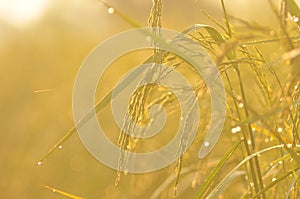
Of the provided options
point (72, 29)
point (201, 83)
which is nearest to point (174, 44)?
point (201, 83)

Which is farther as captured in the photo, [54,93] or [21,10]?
[21,10]

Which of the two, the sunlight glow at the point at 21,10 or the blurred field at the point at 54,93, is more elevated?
the sunlight glow at the point at 21,10

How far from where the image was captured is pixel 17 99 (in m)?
5.00

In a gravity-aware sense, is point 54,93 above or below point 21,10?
below

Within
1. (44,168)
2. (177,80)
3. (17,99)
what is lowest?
(177,80)

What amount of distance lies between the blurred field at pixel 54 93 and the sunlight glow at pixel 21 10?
0.09 ft

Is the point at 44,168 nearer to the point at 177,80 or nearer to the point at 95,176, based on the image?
the point at 95,176

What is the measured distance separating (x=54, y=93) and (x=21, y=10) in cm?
183

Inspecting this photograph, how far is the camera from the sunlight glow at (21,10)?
6.27 m

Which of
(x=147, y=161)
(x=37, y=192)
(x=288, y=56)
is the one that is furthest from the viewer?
(x=37, y=192)

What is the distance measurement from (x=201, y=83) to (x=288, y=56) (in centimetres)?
29

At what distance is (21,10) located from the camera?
21.3 ft

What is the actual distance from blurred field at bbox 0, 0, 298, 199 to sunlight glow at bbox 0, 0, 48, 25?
0.03 m

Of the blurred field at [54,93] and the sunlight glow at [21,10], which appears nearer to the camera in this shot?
the blurred field at [54,93]
